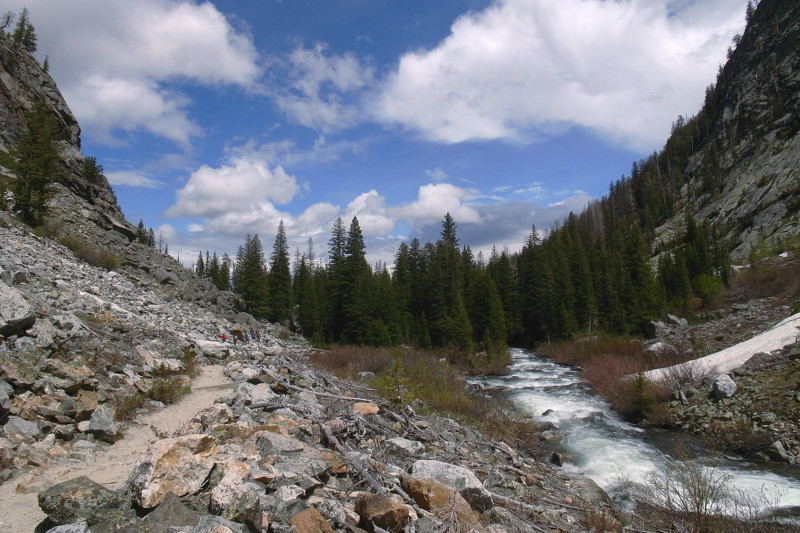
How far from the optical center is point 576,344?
4325 centimetres

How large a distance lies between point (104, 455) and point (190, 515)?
11.1 ft

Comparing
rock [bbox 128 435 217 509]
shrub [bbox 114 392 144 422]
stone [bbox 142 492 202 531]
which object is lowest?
stone [bbox 142 492 202 531]

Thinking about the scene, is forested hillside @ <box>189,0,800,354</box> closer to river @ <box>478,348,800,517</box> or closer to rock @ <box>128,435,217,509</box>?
river @ <box>478,348,800,517</box>

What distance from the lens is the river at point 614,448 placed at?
11.6 meters

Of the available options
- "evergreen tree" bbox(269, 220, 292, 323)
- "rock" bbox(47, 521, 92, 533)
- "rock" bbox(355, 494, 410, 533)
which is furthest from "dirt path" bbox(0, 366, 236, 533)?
"evergreen tree" bbox(269, 220, 292, 323)

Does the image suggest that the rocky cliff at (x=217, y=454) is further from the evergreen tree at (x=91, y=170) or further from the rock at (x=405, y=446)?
the evergreen tree at (x=91, y=170)

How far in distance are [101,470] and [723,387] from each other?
21738mm

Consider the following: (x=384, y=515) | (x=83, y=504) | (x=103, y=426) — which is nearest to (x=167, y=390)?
(x=103, y=426)

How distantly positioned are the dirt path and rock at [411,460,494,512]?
4349 mm

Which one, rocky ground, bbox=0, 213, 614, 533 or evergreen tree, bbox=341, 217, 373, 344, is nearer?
rocky ground, bbox=0, 213, 614, 533

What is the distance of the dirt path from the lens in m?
4.57

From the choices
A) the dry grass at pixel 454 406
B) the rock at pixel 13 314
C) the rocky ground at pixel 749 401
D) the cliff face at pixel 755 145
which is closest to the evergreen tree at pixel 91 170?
the dry grass at pixel 454 406

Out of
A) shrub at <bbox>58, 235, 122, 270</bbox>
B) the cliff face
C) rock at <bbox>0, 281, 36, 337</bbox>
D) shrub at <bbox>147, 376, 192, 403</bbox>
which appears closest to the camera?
rock at <bbox>0, 281, 36, 337</bbox>

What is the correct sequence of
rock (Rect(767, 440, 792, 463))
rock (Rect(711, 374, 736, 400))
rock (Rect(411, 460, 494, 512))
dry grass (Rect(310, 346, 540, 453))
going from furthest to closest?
rock (Rect(711, 374, 736, 400))
dry grass (Rect(310, 346, 540, 453))
rock (Rect(767, 440, 792, 463))
rock (Rect(411, 460, 494, 512))
